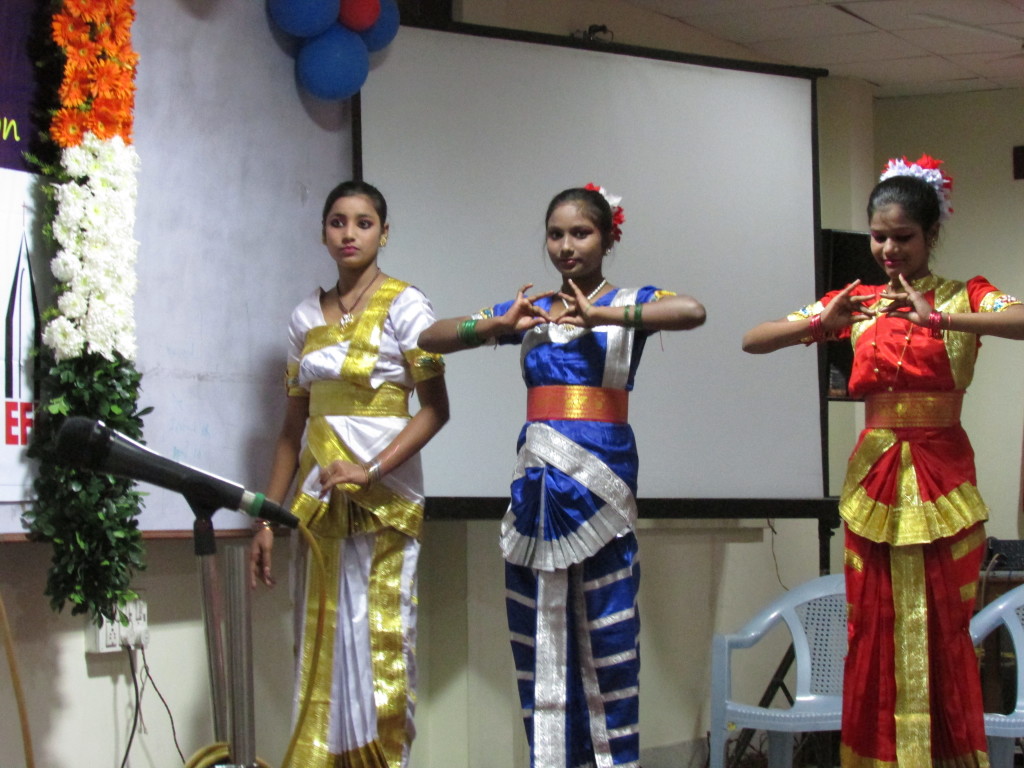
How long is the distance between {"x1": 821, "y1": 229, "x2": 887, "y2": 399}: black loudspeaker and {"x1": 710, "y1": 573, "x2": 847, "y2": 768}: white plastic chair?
95cm

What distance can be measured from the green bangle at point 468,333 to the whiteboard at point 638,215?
1.07m

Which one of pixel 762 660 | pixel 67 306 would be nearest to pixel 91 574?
pixel 67 306

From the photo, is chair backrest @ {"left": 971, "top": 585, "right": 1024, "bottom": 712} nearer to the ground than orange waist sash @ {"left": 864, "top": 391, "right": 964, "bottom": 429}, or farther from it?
nearer to the ground

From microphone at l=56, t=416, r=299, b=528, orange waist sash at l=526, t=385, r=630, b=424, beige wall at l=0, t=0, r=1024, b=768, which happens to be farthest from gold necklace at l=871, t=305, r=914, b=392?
beige wall at l=0, t=0, r=1024, b=768

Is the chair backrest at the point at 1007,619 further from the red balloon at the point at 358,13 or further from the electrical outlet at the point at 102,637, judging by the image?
the red balloon at the point at 358,13

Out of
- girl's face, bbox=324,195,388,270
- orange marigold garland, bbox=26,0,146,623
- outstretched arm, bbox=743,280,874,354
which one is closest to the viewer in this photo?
outstretched arm, bbox=743,280,874,354

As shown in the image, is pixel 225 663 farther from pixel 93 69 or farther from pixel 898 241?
pixel 93 69

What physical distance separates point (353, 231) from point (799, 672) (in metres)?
1.89

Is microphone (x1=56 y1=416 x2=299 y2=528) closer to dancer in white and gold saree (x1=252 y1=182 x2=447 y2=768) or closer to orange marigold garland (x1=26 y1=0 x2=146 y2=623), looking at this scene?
dancer in white and gold saree (x1=252 y1=182 x2=447 y2=768)

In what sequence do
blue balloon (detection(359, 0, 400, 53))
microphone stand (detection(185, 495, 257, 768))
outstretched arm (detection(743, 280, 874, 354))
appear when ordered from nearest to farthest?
1. microphone stand (detection(185, 495, 257, 768))
2. outstretched arm (detection(743, 280, 874, 354))
3. blue balloon (detection(359, 0, 400, 53))

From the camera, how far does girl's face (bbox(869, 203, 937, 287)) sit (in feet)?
8.71

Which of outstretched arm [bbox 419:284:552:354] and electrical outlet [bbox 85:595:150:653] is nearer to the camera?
outstretched arm [bbox 419:284:552:354]

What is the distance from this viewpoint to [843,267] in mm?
4598

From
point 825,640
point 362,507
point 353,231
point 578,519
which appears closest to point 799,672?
point 825,640
